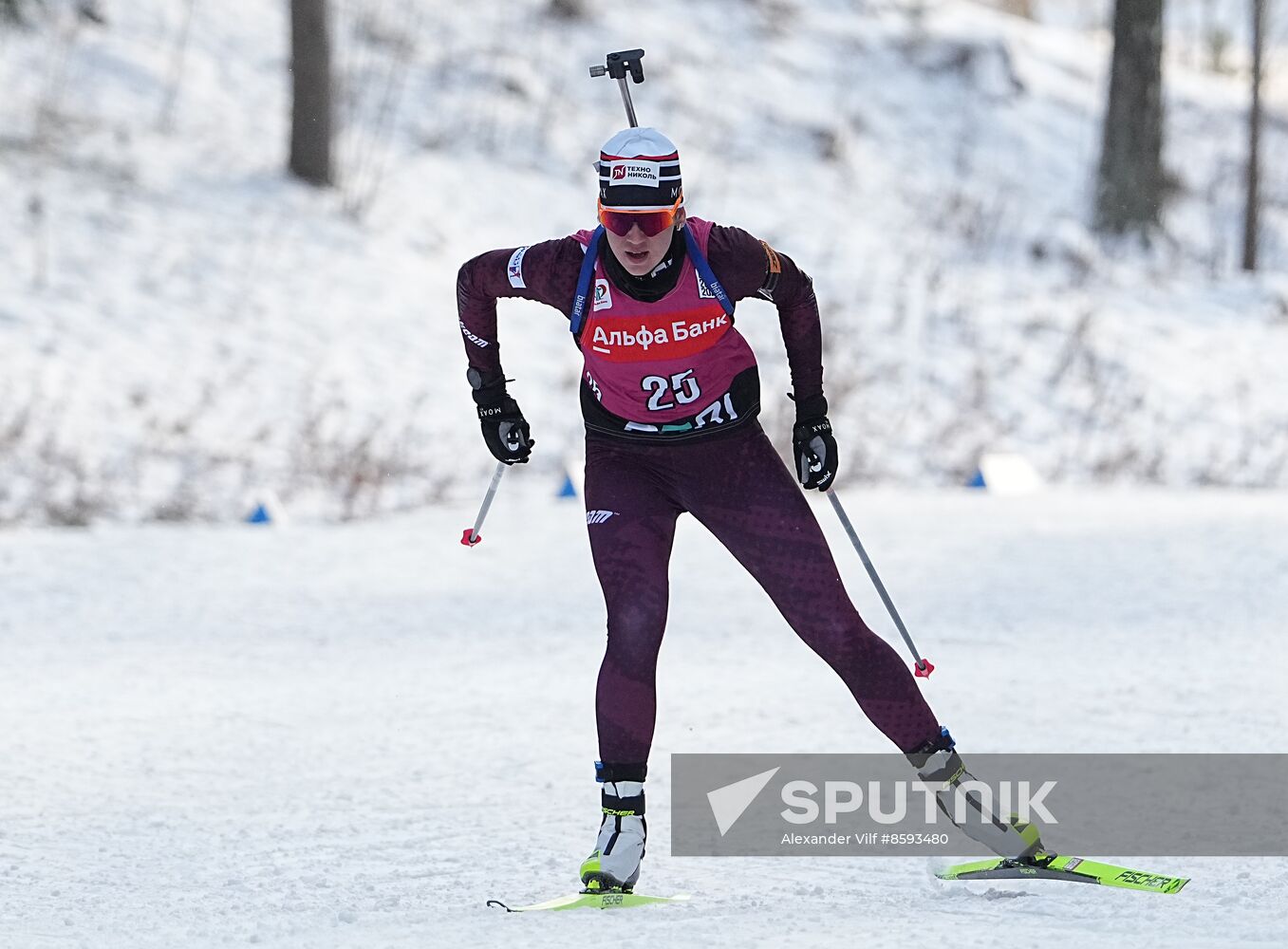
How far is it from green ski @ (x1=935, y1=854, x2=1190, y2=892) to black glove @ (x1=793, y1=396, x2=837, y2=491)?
99 cm

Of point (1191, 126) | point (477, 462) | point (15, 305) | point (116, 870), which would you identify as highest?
point (1191, 126)

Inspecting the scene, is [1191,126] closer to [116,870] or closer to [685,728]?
[685,728]

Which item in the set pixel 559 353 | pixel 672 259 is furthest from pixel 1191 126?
pixel 672 259

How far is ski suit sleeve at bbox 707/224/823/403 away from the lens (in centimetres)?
414

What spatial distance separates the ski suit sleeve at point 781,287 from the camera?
163 inches

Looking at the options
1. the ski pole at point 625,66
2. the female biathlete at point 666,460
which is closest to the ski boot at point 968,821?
the female biathlete at point 666,460

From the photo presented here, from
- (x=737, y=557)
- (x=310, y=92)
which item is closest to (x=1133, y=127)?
(x=310, y=92)

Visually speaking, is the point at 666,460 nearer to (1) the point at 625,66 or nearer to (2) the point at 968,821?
(2) the point at 968,821

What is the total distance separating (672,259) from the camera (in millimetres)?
4117

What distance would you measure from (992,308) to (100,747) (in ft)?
35.6

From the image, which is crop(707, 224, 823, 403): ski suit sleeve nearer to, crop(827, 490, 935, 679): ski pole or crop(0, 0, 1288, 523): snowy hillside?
crop(827, 490, 935, 679): ski pole

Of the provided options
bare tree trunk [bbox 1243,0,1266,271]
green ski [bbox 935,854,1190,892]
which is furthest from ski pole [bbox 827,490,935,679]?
bare tree trunk [bbox 1243,0,1266,271]

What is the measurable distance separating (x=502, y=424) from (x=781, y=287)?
84cm

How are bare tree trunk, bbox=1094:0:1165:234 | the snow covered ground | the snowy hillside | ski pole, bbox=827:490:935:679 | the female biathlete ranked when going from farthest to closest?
bare tree trunk, bbox=1094:0:1165:234 → the snowy hillside → ski pole, bbox=827:490:935:679 → the female biathlete → the snow covered ground
